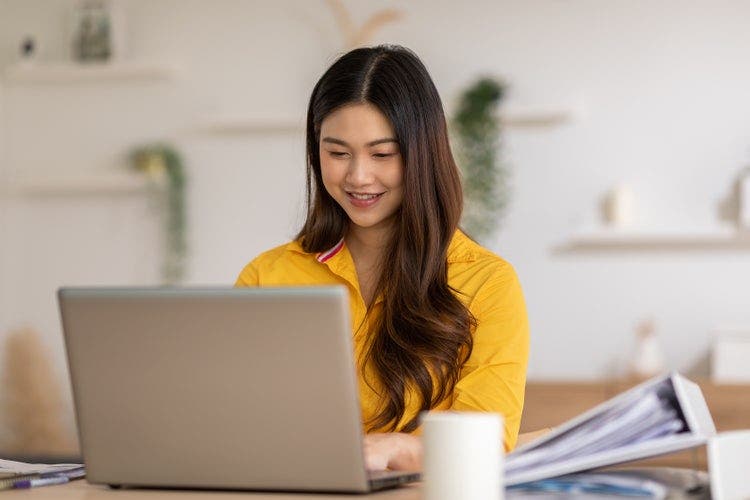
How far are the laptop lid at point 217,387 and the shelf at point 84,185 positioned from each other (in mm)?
3844

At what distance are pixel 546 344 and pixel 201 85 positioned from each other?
6.26ft

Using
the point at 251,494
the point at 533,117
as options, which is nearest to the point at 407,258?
the point at 251,494

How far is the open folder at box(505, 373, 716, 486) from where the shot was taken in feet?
4.38

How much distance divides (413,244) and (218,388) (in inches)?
32.6

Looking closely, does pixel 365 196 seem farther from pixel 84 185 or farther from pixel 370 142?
pixel 84 185

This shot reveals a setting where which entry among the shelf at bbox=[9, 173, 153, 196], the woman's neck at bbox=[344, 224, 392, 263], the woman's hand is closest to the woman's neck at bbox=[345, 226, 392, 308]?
the woman's neck at bbox=[344, 224, 392, 263]

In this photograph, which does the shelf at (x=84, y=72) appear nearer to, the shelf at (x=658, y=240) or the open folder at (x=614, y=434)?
the shelf at (x=658, y=240)

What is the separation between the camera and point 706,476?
1502 mm

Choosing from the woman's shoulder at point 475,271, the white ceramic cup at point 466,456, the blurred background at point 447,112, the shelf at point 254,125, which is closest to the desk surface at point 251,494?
the white ceramic cup at point 466,456

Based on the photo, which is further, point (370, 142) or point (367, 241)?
point (367, 241)

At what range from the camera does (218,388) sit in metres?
1.41

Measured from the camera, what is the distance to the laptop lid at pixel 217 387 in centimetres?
136

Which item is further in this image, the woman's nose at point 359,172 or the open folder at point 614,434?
the woman's nose at point 359,172

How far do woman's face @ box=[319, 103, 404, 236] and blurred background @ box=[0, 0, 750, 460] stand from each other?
278 centimetres
